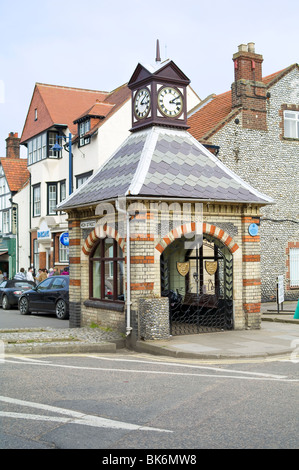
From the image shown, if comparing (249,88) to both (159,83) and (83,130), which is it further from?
(83,130)

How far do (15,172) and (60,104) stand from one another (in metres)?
10.4

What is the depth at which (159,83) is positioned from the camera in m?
14.9

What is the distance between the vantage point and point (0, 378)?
27.7 ft

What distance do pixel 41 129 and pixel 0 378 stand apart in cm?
2766

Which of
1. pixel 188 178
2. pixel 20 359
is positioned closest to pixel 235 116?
pixel 188 178

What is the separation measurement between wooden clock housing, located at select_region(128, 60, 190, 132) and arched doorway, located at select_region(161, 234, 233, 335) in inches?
131

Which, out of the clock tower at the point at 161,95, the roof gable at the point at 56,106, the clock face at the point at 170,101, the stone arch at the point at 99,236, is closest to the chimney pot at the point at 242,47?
the clock tower at the point at 161,95

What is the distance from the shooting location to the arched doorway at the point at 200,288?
14312mm

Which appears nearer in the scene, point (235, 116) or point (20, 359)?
point (20, 359)

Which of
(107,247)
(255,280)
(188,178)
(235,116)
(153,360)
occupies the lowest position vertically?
(153,360)

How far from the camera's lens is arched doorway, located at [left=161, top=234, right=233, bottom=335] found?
1431 cm

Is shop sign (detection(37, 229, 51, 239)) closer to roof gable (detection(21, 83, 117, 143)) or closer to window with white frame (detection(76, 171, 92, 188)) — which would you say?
window with white frame (detection(76, 171, 92, 188))

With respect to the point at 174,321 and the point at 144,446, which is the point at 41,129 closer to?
the point at 174,321
